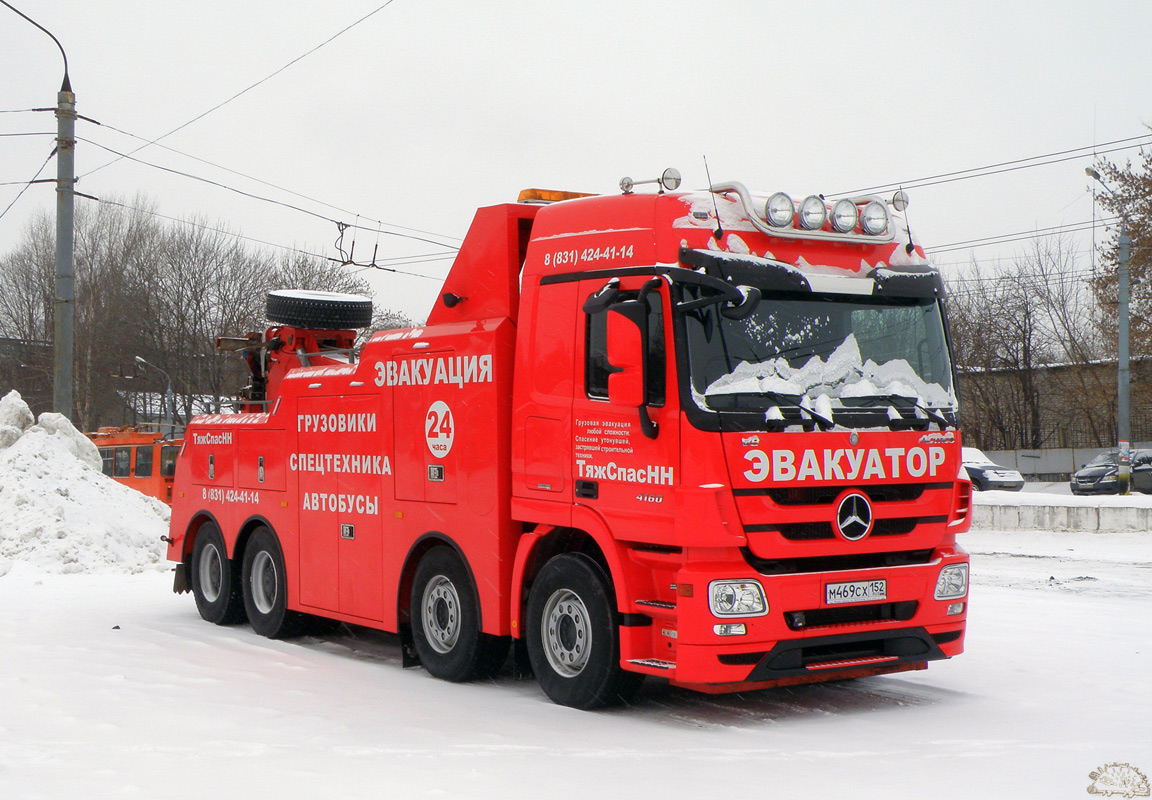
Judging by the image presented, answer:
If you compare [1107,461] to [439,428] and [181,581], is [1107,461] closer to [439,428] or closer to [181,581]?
[181,581]

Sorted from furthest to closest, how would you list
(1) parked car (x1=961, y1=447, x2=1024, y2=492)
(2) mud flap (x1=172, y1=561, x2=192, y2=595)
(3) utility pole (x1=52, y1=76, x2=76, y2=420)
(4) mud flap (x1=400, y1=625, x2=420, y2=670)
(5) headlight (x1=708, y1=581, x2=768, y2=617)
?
(1) parked car (x1=961, y1=447, x2=1024, y2=492), (3) utility pole (x1=52, y1=76, x2=76, y2=420), (2) mud flap (x1=172, y1=561, x2=192, y2=595), (4) mud flap (x1=400, y1=625, x2=420, y2=670), (5) headlight (x1=708, y1=581, x2=768, y2=617)

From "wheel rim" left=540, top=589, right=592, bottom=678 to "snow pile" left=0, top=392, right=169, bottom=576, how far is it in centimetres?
953

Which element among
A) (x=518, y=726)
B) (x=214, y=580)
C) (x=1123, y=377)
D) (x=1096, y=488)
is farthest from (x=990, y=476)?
(x=518, y=726)

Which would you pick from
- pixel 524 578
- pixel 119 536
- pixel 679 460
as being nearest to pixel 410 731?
pixel 524 578

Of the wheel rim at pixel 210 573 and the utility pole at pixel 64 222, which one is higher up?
the utility pole at pixel 64 222

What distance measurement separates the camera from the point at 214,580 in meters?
12.3

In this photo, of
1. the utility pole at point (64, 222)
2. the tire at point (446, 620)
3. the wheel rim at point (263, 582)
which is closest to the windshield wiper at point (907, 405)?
the tire at point (446, 620)

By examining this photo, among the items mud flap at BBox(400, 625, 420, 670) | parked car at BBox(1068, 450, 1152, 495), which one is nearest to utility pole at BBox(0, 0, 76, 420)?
mud flap at BBox(400, 625, 420, 670)

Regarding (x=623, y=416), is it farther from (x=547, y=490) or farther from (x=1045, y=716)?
(x=1045, y=716)

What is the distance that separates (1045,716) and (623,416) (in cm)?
304

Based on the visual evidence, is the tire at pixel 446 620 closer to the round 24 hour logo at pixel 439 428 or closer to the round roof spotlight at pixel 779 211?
the round 24 hour logo at pixel 439 428

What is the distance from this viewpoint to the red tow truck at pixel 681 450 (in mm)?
6641

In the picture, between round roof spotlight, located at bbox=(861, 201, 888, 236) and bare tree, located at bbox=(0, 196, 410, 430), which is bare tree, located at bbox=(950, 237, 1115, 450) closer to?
bare tree, located at bbox=(0, 196, 410, 430)

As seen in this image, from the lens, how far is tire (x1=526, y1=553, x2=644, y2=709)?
7070 mm
